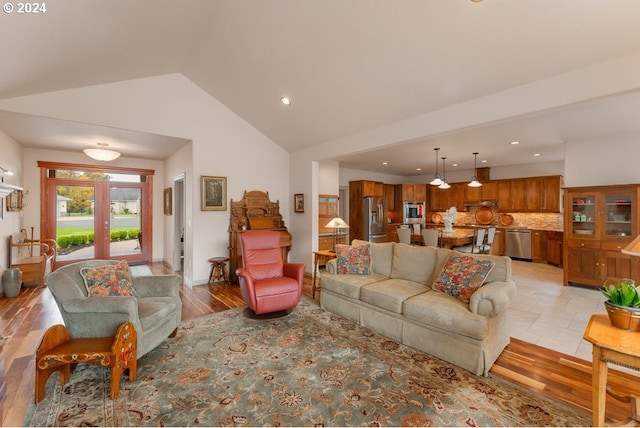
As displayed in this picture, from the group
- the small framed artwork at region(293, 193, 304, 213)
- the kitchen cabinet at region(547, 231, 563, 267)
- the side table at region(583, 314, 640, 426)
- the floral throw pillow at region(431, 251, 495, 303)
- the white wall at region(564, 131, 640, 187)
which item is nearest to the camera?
the side table at region(583, 314, 640, 426)

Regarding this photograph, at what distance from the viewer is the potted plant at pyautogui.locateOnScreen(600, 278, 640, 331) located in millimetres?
1652

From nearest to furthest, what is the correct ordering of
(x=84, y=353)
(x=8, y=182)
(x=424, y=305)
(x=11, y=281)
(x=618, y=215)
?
(x=84, y=353)
(x=424, y=305)
(x=11, y=281)
(x=618, y=215)
(x=8, y=182)

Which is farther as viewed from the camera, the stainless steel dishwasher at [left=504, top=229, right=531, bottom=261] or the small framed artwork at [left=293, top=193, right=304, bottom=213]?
the stainless steel dishwasher at [left=504, top=229, right=531, bottom=261]

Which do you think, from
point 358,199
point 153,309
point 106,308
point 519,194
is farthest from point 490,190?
point 106,308

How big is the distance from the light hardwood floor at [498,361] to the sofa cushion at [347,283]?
0.74 m

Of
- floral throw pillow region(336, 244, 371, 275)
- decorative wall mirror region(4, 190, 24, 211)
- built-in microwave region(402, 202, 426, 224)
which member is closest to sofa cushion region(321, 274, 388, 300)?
floral throw pillow region(336, 244, 371, 275)

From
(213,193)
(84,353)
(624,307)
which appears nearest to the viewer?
(624,307)

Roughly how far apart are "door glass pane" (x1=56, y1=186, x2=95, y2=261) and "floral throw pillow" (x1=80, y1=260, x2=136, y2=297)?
5148 mm

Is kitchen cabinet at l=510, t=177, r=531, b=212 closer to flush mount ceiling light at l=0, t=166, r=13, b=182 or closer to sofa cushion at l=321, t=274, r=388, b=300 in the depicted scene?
sofa cushion at l=321, t=274, r=388, b=300

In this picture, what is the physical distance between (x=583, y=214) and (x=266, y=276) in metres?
5.61

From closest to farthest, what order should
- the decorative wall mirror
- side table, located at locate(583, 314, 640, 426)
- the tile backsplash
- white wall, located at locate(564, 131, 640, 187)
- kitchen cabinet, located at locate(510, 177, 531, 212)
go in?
side table, located at locate(583, 314, 640, 426)
white wall, located at locate(564, 131, 640, 187)
the decorative wall mirror
the tile backsplash
kitchen cabinet, located at locate(510, 177, 531, 212)

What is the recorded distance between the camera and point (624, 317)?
1.67m

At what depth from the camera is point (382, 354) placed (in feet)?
8.86

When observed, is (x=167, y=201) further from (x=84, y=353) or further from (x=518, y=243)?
(x=518, y=243)
